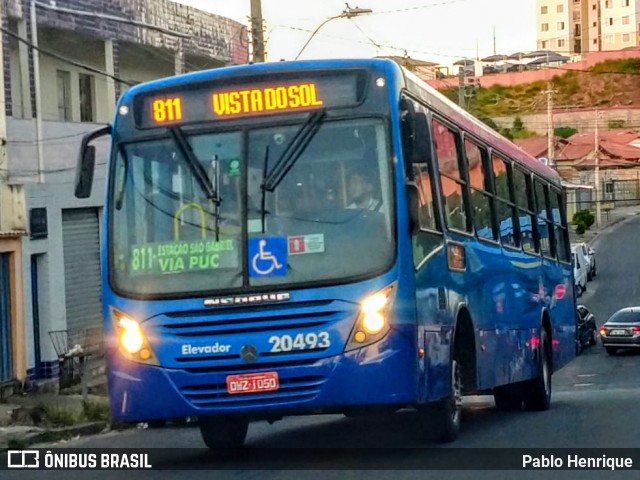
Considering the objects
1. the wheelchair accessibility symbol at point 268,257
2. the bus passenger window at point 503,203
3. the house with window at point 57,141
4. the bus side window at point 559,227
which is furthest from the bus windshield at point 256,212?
the house with window at point 57,141

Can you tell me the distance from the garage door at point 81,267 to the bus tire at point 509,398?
1114cm

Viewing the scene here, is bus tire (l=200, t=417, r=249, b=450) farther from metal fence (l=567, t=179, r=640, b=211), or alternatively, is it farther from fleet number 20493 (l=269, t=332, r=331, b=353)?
metal fence (l=567, t=179, r=640, b=211)

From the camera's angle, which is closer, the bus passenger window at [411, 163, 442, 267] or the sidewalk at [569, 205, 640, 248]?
the bus passenger window at [411, 163, 442, 267]

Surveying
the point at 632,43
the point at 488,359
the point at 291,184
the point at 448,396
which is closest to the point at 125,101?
the point at 291,184

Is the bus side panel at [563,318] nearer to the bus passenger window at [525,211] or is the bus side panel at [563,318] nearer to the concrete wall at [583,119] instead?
the bus passenger window at [525,211]

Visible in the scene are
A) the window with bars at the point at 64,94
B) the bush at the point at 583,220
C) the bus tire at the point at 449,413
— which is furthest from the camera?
the bush at the point at 583,220

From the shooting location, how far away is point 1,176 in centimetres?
2312

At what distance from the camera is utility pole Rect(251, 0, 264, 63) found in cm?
2386

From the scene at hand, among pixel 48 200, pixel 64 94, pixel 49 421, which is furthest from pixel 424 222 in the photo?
pixel 64 94

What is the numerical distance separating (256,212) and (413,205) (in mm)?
1218

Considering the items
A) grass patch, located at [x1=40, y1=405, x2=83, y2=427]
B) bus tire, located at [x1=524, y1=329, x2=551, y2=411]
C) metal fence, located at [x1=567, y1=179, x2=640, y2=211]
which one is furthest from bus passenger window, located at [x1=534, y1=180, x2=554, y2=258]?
metal fence, located at [x1=567, y1=179, x2=640, y2=211]

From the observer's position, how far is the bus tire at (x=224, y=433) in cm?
1223

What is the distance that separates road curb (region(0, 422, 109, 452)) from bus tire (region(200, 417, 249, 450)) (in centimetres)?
315

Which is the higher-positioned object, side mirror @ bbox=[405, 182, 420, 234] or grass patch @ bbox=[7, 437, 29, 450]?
side mirror @ bbox=[405, 182, 420, 234]
